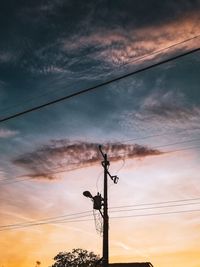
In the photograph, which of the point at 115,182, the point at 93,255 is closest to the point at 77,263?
the point at 93,255

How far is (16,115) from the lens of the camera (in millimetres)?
10867

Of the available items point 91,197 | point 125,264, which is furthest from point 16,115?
point 125,264

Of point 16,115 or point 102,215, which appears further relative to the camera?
point 102,215

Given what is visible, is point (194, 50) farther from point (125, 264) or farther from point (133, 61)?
point (125, 264)

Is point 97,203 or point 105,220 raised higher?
point 97,203

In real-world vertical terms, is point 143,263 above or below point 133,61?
below

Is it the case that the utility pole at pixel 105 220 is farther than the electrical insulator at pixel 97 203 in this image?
No

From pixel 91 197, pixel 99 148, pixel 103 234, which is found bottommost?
pixel 103 234

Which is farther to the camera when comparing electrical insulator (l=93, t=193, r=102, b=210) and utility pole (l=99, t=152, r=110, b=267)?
electrical insulator (l=93, t=193, r=102, b=210)

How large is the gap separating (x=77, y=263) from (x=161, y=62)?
81852mm

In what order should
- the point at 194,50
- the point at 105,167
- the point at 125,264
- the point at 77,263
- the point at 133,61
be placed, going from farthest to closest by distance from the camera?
the point at 77,263 < the point at 125,264 < the point at 105,167 < the point at 133,61 < the point at 194,50

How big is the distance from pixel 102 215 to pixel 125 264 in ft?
61.9

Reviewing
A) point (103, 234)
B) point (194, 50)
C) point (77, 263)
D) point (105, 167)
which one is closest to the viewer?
point (194, 50)

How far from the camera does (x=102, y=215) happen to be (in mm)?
17938
